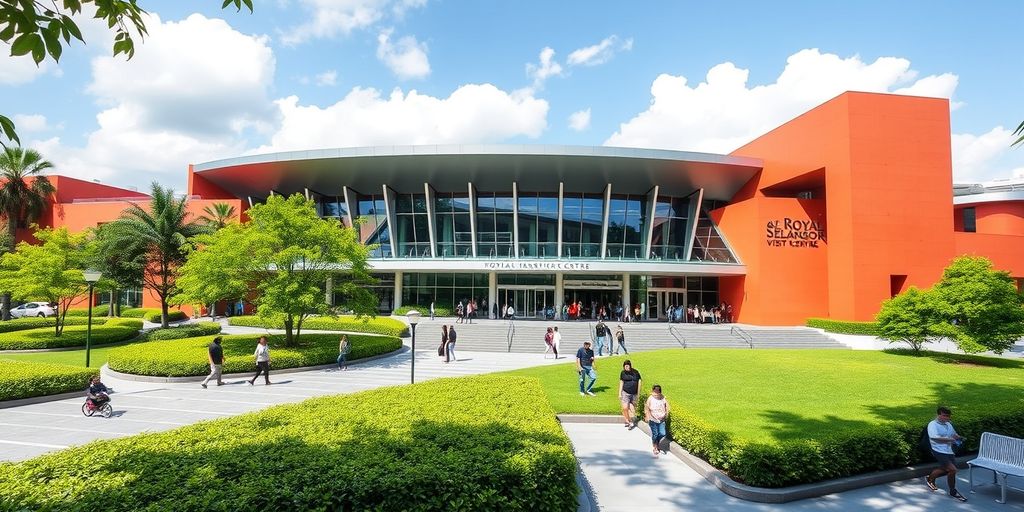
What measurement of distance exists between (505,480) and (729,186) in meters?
33.0

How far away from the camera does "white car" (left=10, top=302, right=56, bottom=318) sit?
114ft

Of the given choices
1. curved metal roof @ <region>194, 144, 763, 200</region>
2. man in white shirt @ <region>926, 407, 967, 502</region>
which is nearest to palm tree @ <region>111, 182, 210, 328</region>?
curved metal roof @ <region>194, 144, 763, 200</region>

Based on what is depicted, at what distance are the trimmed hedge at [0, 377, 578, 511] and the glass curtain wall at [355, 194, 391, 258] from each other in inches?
1150

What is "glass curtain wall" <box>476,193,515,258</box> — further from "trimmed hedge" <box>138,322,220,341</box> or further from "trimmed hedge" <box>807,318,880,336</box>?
"trimmed hedge" <box>807,318,880,336</box>

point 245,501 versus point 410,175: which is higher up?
point 410,175

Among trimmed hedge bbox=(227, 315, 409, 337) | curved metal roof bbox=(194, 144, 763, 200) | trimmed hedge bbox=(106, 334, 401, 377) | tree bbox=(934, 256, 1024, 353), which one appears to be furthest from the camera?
curved metal roof bbox=(194, 144, 763, 200)

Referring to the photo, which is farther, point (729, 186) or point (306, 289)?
Result: point (729, 186)

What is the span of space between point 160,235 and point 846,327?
119 feet

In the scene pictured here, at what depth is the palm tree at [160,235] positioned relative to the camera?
24.8m

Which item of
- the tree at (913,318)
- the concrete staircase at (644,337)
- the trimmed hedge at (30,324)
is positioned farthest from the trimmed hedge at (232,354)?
the tree at (913,318)

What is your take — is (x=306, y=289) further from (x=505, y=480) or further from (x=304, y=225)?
(x=505, y=480)

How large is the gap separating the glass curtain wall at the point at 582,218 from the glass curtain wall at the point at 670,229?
407 cm

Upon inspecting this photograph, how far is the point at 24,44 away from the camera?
2.66 meters

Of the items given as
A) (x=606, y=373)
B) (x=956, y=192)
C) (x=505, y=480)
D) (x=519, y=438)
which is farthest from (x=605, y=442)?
(x=956, y=192)
